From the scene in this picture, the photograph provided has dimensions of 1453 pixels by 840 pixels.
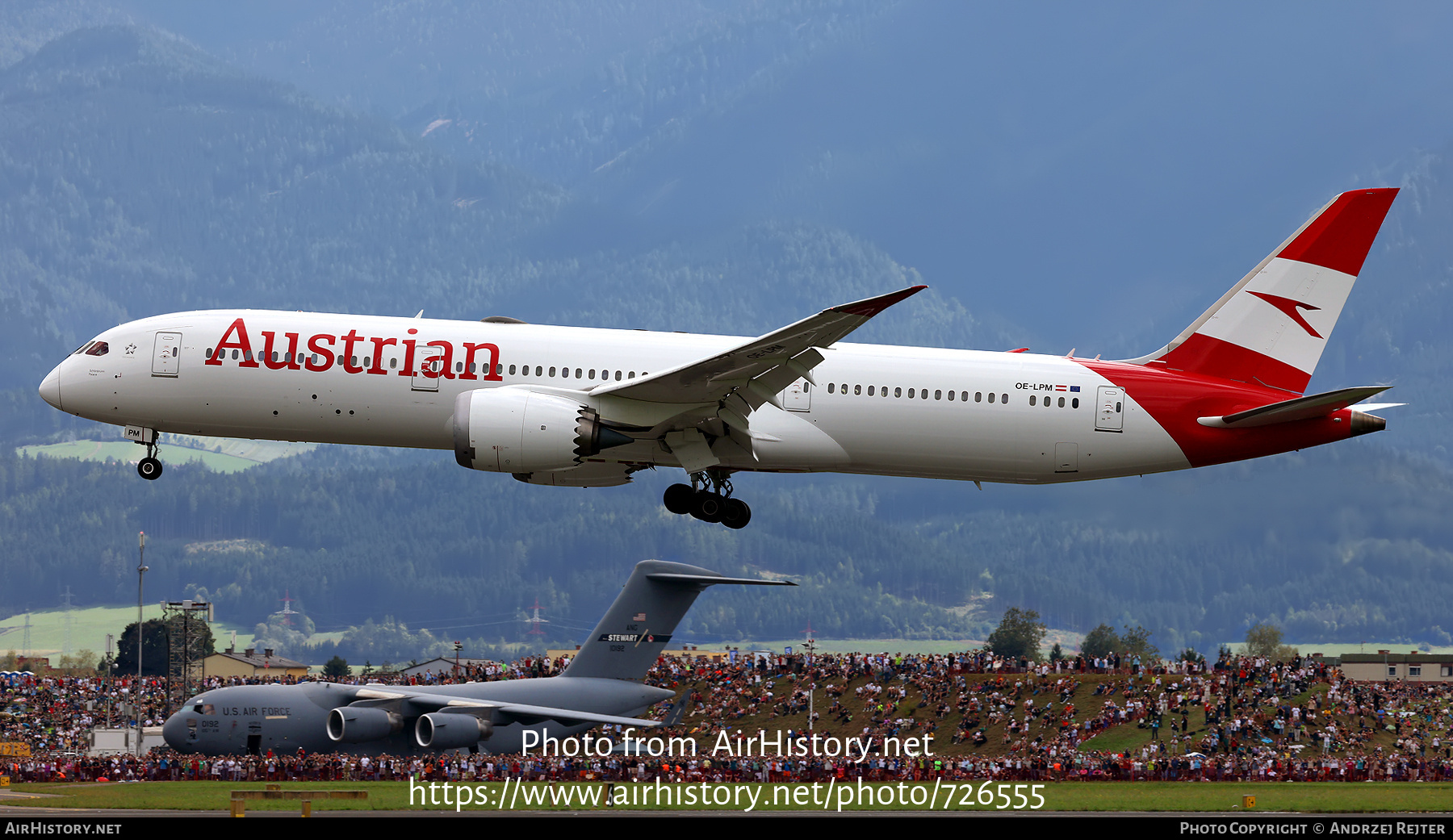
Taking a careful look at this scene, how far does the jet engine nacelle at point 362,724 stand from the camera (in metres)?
49.2

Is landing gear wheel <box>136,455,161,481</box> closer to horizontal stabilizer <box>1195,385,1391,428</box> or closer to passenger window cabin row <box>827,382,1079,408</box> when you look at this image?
passenger window cabin row <box>827,382,1079,408</box>

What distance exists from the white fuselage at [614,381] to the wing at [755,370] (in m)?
1.52

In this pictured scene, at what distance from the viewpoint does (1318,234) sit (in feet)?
131

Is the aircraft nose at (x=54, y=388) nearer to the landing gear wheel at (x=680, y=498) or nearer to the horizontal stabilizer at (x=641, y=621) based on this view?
the landing gear wheel at (x=680, y=498)

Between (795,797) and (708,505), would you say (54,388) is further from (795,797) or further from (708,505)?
(795,797)

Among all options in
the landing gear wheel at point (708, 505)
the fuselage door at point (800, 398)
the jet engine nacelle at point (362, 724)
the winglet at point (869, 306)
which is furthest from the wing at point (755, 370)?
the jet engine nacelle at point (362, 724)

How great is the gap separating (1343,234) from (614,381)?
63.9ft

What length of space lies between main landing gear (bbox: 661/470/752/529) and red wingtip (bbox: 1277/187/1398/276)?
52.0 ft

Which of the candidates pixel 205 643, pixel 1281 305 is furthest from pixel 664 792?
pixel 205 643

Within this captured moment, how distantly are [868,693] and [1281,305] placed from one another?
34.0m

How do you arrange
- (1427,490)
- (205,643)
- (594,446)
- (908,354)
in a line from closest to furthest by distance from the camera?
(594,446) → (908,354) → (205,643) → (1427,490)

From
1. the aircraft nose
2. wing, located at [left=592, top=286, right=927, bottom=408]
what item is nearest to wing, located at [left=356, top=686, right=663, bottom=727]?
the aircraft nose
